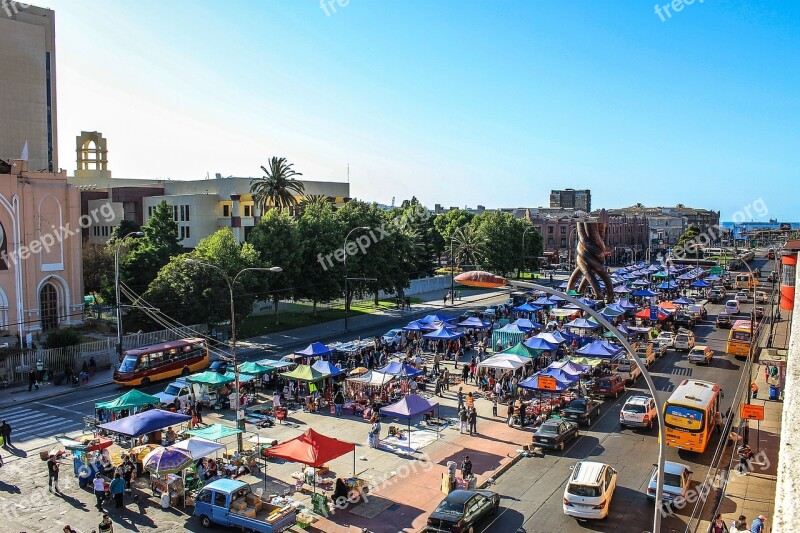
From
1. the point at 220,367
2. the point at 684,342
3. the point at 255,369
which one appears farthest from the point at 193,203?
the point at 684,342

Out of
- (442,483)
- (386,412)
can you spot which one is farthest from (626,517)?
(386,412)

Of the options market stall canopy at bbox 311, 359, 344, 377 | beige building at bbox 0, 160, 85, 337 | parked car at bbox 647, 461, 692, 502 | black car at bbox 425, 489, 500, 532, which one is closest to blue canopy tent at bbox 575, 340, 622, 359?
market stall canopy at bbox 311, 359, 344, 377

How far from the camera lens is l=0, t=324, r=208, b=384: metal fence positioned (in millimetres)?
37156

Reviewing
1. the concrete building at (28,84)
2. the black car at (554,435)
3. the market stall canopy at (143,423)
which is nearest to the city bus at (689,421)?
the black car at (554,435)

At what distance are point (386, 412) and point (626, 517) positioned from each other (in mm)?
10416

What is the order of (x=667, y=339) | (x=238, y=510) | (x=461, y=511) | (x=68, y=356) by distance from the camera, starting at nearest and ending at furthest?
(x=461, y=511) < (x=238, y=510) < (x=68, y=356) < (x=667, y=339)

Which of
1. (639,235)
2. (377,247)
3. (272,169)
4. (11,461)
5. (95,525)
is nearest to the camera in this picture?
(95,525)

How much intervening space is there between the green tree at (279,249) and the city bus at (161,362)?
13.7m

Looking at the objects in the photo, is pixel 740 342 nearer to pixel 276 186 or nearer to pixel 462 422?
pixel 462 422

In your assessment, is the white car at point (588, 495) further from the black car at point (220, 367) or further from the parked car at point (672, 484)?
the black car at point (220, 367)

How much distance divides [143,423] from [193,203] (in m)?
56.4

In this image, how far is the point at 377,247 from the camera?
6275 cm

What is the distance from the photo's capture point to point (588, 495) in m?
19.2

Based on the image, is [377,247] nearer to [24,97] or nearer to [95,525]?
[95,525]
